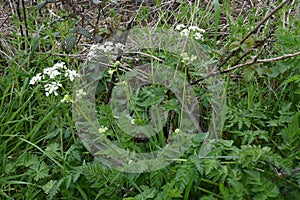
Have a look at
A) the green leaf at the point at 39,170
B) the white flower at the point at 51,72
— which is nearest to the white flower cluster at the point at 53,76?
the white flower at the point at 51,72

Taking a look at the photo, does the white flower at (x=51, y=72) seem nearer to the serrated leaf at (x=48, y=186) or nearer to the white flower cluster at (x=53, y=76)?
the white flower cluster at (x=53, y=76)

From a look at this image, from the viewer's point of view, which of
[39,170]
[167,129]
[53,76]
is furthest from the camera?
[167,129]

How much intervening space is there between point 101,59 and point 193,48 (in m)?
0.43

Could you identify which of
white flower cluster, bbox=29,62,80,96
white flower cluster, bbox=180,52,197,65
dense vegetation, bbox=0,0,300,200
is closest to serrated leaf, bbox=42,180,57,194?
dense vegetation, bbox=0,0,300,200

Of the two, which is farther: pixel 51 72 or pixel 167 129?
pixel 167 129

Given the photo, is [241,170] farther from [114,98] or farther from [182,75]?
[114,98]

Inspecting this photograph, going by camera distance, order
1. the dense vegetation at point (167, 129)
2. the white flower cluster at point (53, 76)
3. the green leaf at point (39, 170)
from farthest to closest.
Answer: the green leaf at point (39, 170) → the white flower cluster at point (53, 76) → the dense vegetation at point (167, 129)

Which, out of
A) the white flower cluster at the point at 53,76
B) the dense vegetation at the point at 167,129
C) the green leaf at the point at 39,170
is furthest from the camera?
the green leaf at the point at 39,170

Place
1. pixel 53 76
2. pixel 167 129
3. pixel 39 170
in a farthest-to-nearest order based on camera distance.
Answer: pixel 167 129, pixel 39 170, pixel 53 76

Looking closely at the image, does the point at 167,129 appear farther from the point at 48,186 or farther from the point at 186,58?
the point at 48,186

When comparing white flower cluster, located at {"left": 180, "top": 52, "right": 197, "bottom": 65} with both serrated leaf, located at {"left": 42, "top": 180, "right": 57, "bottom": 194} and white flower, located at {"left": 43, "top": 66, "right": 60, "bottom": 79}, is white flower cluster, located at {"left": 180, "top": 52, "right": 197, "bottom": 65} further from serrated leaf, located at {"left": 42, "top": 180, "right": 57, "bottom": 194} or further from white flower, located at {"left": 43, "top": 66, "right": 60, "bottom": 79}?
serrated leaf, located at {"left": 42, "top": 180, "right": 57, "bottom": 194}

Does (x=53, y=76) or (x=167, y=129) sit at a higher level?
(x=53, y=76)

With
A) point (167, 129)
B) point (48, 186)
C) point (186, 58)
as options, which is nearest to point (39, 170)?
point (48, 186)

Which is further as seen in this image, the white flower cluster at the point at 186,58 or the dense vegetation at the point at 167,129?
the white flower cluster at the point at 186,58
